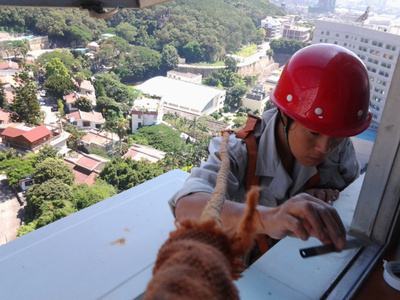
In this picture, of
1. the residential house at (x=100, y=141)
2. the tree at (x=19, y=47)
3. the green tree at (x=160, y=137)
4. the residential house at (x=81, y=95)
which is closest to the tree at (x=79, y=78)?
the residential house at (x=81, y=95)

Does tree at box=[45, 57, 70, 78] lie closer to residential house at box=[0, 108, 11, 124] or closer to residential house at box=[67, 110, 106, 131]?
residential house at box=[67, 110, 106, 131]

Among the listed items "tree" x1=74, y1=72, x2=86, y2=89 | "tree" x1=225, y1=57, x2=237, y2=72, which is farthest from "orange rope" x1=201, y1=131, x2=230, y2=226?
"tree" x1=225, y1=57, x2=237, y2=72

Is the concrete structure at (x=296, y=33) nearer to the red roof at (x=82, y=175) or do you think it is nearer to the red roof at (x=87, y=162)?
the red roof at (x=87, y=162)

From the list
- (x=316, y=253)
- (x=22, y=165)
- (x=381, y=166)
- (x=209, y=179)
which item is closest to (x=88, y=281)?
(x=209, y=179)

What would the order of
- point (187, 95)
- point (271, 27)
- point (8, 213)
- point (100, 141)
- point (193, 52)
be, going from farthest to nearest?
point (193, 52) < point (271, 27) < point (187, 95) < point (100, 141) < point (8, 213)

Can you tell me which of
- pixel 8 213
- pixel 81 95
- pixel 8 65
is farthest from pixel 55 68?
pixel 8 213

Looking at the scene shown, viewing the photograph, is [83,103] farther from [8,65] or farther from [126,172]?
[126,172]

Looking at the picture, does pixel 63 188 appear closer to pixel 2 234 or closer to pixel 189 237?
A: pixel 2 234
